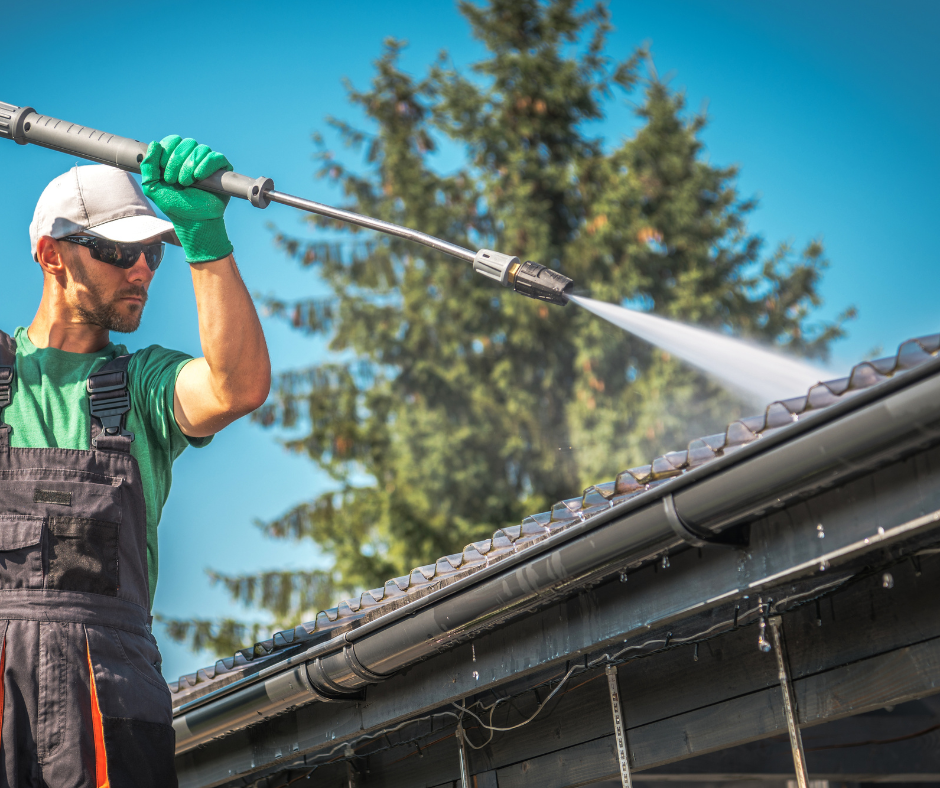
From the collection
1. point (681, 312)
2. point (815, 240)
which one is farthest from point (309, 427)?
point (815, 240)

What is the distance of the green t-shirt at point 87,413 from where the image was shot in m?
2.70

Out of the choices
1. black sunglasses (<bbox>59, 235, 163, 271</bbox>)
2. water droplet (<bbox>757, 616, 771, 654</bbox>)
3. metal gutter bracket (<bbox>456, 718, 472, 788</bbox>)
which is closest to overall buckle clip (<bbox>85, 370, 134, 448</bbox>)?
black sunglasses (<bbox>59, 235, 163, 271</bbox>)

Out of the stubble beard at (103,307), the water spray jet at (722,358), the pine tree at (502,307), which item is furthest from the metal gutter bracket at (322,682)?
the pine tree at (502,307)

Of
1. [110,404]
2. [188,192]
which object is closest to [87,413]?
[110,404]

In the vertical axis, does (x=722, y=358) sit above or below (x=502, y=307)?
below

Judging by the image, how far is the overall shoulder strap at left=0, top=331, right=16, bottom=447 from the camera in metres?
2.67

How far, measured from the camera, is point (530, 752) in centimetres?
383

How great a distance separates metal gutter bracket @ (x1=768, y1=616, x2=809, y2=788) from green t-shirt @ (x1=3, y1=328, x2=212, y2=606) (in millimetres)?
1901

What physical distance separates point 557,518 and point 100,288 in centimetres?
166

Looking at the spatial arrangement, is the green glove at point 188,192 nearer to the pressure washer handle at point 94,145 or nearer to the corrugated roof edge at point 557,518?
the pressure washer handle at point 94,145

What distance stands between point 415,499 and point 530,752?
11.1m

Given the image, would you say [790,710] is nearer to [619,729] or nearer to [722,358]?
[619,729]

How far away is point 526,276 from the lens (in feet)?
8.20

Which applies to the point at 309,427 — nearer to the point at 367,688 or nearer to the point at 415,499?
the point at 415,499
